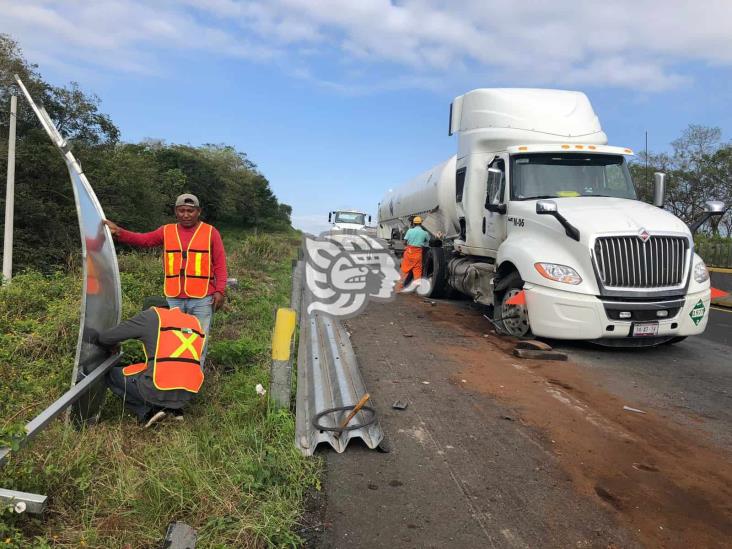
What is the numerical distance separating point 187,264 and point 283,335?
4.84 ft

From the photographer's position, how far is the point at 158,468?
326cm

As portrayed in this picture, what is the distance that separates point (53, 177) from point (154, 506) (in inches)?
689

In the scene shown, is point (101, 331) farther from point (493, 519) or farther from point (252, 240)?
point (252, 240)

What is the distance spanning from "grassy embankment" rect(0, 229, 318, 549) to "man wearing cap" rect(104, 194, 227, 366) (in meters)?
0.81

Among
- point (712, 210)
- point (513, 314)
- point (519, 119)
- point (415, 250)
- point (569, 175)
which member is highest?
point (519, 119)

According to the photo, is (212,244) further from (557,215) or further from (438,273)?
(438,273)

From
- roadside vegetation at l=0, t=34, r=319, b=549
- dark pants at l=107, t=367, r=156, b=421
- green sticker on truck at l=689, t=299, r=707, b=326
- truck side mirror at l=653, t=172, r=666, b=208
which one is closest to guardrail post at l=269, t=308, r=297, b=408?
roadside vegetation at l=0, t=34, r=319, b=549

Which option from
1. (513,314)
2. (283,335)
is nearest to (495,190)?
(513,314)

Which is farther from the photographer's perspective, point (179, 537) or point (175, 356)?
point (175, 356)

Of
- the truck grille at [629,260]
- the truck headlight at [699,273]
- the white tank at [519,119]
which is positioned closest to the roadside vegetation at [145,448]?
the truck grille at [629,260]

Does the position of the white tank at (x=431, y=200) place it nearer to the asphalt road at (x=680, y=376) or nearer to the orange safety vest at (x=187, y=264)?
the asphalt road at (x=680, y=376)

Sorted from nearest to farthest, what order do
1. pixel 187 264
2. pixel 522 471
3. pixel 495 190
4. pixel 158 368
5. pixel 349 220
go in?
pixel 522 471
pixel 158 368
pixel 187 264
pixel 495 190
pixel 349 220

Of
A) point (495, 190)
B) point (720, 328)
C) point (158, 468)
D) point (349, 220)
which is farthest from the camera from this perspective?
point (349, 220)

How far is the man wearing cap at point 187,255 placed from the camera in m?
5.09
